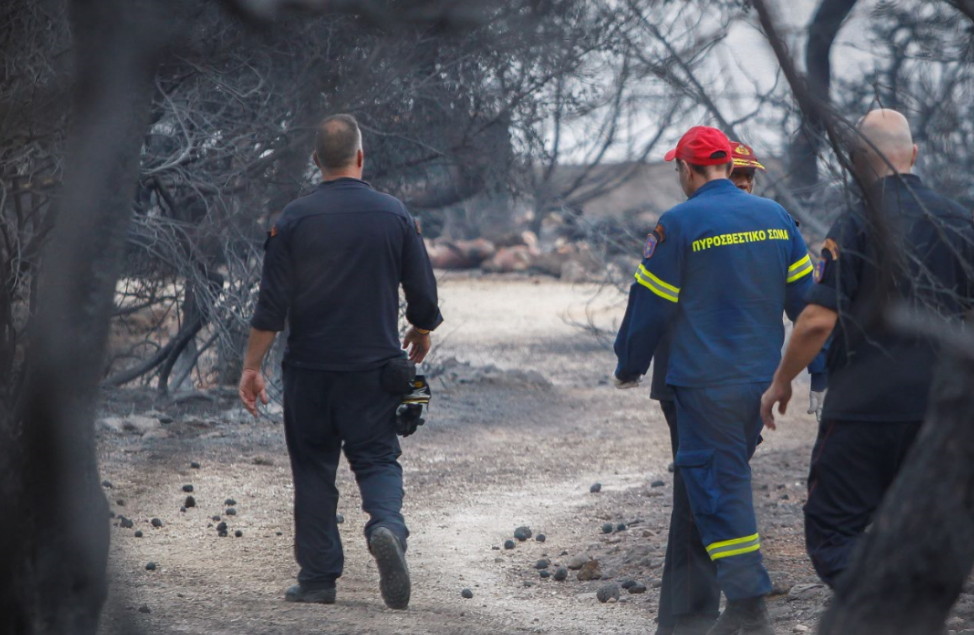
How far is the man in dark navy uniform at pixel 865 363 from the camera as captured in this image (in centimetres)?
384

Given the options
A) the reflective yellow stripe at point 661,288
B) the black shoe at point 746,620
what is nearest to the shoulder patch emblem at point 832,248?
the reflective yellow stripe at point 661,288

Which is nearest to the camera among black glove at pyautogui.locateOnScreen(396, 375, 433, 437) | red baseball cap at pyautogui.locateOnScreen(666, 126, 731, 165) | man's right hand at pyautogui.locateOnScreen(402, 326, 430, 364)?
red baseball cap at pyautogui.locateOnScreen(666, 126, 731, 165)

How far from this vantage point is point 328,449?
5137 mm

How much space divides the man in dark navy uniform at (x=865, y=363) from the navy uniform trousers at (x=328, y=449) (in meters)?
1.81

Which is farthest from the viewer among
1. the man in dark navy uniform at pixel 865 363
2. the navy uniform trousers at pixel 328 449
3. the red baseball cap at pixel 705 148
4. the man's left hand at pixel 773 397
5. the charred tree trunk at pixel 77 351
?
the navy uniform trousers at pixel 328 449

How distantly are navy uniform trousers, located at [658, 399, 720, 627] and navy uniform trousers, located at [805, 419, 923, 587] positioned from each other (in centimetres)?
55

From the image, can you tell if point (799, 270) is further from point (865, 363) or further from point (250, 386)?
point (250, 386)

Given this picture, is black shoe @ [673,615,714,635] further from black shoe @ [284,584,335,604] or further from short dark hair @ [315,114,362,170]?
short dark hair @ [315,114,362,170]

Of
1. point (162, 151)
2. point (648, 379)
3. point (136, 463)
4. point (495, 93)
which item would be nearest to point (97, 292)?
point (136, 463)

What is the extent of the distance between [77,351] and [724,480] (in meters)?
2.29

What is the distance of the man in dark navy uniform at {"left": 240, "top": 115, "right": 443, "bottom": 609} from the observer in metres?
5.02

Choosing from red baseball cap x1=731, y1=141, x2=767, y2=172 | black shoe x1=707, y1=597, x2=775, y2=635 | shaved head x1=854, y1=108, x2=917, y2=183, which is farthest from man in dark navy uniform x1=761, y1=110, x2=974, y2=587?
red baseball cap x1=731, y1=141, x2=767, y2=172

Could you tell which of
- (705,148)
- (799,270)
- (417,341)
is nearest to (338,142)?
(417,341)

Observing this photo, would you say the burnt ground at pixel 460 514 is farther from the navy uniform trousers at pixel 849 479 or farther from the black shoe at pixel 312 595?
the navy uniform trousers at pixel 849 479
